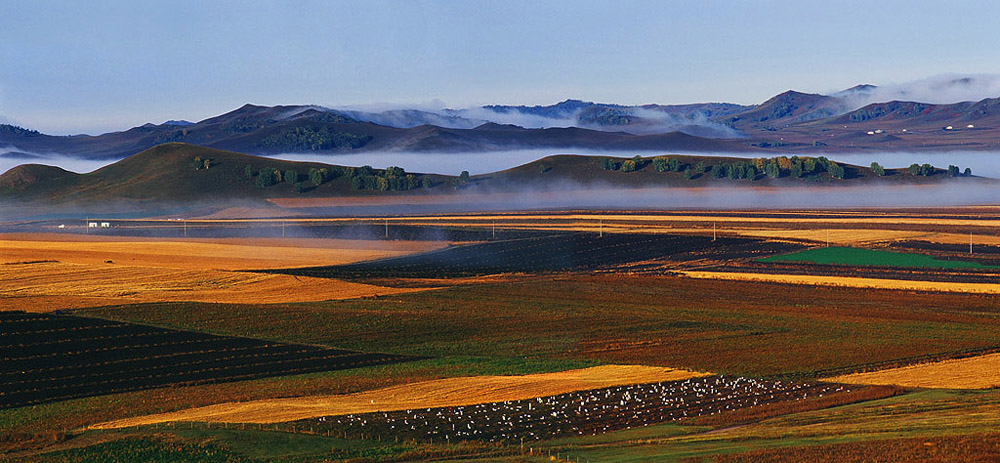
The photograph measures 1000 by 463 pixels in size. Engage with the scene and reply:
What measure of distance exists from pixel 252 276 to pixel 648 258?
36.3 meters

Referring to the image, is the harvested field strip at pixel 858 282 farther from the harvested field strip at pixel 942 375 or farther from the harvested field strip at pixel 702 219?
the harvested field strip at pixel 702 219

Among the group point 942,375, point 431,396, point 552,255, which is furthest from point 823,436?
point 552,255

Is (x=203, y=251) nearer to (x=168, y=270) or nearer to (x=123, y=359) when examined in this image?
(x=168, y=270)

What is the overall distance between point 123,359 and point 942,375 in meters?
39.5

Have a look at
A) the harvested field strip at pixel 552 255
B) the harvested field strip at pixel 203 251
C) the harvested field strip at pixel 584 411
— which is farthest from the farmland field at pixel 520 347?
the harvested field strip at pixel 203 251

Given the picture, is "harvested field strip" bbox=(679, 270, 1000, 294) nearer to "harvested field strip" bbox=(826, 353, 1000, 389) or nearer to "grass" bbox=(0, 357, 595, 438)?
"harvested field strip" bbox=(826, 353, 1000, 389)

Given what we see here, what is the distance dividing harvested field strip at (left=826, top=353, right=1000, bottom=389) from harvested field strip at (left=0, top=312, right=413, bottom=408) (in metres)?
23.0

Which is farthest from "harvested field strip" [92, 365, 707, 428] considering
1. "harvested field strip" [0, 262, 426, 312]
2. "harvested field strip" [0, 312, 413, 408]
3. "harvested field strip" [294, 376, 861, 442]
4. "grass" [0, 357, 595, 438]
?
"harvested field strip" [0, 262, 426, 312]

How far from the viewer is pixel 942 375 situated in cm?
5038

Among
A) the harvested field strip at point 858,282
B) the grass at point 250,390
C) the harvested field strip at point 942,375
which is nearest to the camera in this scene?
the grass at point 250,390

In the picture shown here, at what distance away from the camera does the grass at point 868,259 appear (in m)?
94.0

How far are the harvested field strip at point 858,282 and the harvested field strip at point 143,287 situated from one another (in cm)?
2575

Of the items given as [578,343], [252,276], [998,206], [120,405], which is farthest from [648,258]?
[998,206]

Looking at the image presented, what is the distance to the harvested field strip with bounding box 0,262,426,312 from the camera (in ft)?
249
